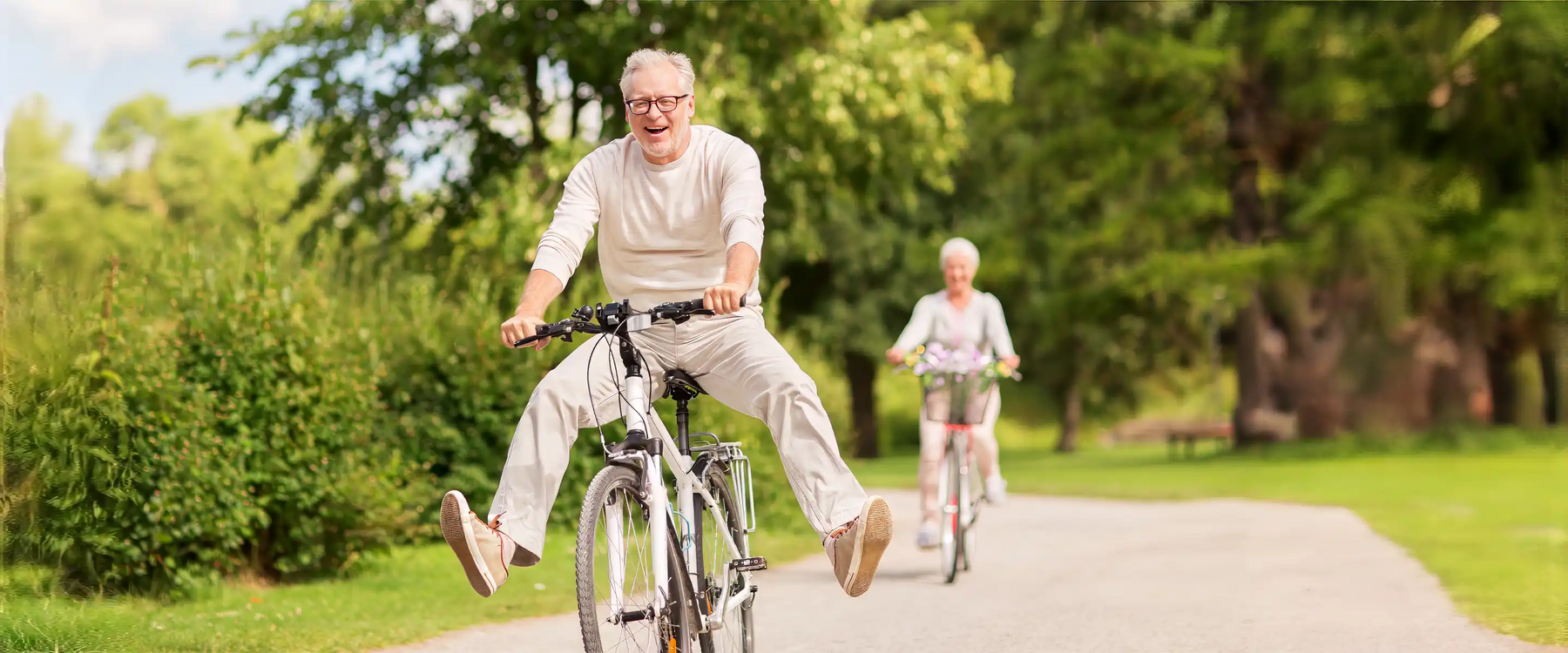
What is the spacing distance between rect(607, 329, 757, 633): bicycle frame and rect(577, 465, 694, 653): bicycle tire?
3cm

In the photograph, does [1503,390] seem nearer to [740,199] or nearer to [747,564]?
[747,564]

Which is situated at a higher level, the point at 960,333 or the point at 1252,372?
the point at 1252,372

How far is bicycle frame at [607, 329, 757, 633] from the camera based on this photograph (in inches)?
194

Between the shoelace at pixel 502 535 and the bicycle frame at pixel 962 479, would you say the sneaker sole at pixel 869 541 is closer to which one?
the shoelace at pixel 502 535

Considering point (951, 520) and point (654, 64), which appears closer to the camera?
point (654, 64)

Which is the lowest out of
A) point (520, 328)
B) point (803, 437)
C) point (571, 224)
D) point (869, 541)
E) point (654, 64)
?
point (869, 541)

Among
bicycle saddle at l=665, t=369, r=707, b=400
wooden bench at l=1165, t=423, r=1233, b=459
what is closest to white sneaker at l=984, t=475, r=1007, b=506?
bicycle saddle at l=665, t=369, r=707, b=400

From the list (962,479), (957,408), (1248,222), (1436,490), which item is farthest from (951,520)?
(1248,222)

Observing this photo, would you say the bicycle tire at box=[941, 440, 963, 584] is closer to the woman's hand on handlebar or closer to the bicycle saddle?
the bicycle saddle

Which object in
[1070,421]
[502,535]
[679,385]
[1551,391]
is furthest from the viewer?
[1070,421]

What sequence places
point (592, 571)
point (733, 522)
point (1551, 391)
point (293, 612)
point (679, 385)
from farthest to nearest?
point (1551, 391), point (293, 612), point (733, 522), point (679, 385), point (592, 571)

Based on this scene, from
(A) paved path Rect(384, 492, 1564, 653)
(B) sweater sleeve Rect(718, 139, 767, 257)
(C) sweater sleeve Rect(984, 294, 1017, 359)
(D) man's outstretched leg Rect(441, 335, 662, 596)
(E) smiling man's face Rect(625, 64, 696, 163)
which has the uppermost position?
(E) smiling man's face Rect(625, 64, 696, 163)

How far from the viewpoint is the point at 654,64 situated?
16.9ft

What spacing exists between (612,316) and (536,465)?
1.69ft
